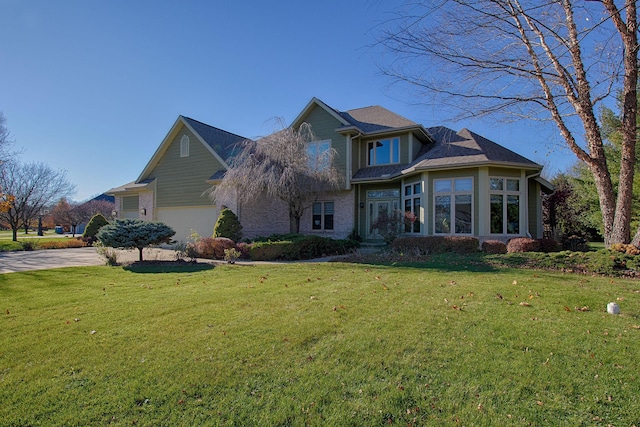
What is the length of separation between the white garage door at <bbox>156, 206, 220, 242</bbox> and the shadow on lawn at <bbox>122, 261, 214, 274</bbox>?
777 cm

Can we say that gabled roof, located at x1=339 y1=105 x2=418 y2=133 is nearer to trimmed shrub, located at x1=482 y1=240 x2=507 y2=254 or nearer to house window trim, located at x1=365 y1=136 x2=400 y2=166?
house window trim, located at x1=365 y1=136 x2=400 y2=166

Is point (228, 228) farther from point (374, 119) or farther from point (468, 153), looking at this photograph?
point (468, 153)

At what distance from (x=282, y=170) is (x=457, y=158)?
23.8ft

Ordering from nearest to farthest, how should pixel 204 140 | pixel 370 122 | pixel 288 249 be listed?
pixel 288 249 < pixel 370 122 < pixel 204 140

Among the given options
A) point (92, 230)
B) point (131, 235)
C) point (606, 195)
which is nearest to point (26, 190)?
point (92, 230)

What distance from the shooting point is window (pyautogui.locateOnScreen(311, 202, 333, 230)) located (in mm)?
18109

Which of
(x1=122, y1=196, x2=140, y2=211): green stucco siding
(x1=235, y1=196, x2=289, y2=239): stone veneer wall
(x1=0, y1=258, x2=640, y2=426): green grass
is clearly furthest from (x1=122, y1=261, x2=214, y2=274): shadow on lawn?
(x1=122, y1=196, x2=140, y2=211): green stucco siding

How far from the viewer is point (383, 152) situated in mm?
17641

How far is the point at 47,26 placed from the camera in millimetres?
10062

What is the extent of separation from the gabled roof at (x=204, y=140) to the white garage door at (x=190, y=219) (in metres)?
2.82

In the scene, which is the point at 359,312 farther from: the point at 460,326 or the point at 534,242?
the point at 534,242

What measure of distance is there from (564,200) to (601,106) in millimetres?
5341

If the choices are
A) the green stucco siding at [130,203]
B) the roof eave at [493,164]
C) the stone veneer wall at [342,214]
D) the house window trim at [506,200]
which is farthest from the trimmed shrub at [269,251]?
the green stucco siding at [130,203]

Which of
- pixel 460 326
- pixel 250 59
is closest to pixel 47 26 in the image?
pixel 250 59
